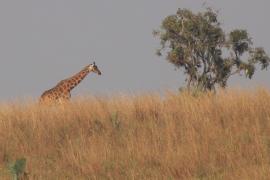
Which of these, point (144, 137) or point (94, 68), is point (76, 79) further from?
point (144, 137)

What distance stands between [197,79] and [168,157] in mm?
30273

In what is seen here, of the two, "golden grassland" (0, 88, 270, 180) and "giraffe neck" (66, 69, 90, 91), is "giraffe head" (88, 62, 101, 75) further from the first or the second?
"golden grassland" (0, 88, 270, 180)

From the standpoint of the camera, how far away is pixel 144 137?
1291cm

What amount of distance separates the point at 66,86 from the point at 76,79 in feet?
3.00

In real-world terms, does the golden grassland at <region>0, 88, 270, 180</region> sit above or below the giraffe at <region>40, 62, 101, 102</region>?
below

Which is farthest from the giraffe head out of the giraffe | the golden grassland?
the golden grassland

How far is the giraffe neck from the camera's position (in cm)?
2458

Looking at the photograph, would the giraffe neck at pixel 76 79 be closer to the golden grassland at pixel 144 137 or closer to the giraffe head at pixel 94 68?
the giraffe head at pixel 94 68

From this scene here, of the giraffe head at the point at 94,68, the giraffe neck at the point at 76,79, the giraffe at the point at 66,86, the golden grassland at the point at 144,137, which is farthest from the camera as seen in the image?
the giraffe head at the point at 94,68

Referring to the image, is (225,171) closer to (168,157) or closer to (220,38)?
(168,157)

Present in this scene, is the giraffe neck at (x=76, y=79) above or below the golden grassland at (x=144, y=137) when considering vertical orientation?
above

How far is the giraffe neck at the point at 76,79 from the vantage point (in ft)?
80.6

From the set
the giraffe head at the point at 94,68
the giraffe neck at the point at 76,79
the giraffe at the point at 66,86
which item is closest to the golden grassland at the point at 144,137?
the giraffe at the point at 66,86

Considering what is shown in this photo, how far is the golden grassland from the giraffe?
→ 746 centimetres
